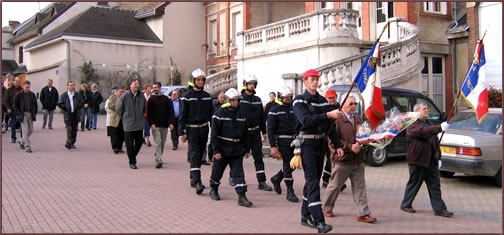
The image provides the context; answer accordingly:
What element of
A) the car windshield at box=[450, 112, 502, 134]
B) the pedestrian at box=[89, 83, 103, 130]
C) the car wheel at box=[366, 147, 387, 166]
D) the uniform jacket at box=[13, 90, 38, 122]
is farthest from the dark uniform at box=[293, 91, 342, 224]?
the pedestrian at box=[89, 83, 103, 130]

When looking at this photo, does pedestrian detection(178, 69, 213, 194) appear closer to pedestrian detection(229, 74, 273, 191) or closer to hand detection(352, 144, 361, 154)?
pedestrian detection(229, 74, 273, 191)

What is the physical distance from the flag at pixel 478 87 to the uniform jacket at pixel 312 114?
6.82ft

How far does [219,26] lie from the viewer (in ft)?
113

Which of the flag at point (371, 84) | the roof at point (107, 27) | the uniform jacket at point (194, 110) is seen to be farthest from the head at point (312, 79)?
the roof at point (107, 27)

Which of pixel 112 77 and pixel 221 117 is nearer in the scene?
pixel 221 117

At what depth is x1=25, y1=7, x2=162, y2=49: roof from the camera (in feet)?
107

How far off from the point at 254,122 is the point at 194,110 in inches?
43.6

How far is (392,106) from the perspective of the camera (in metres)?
12.2

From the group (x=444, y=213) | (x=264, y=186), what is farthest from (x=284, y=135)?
(x=444, y=213)

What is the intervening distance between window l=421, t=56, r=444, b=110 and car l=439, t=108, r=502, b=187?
11520mm

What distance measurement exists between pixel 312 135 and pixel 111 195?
12.1ft

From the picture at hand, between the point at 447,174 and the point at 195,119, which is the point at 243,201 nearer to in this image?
the point at 195,119

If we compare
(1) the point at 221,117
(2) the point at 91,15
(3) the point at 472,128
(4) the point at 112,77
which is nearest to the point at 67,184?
(1) the point at 221,117

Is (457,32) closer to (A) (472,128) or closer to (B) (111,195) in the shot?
(A) (472,128)
